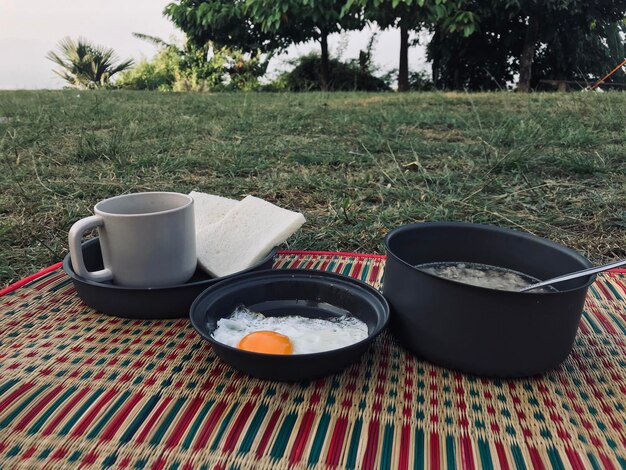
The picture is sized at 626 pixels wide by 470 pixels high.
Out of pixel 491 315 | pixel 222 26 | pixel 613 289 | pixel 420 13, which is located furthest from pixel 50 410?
pixel 222 26

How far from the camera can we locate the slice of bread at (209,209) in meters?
1.04

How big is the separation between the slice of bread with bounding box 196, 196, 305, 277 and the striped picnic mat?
0.16 metres

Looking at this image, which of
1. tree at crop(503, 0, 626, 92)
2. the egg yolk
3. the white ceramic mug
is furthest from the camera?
tree at crop(503, 0, 626, 92)

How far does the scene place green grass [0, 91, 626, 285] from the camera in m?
1.47

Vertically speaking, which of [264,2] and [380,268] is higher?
[264,2]

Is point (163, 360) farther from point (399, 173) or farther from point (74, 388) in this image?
point (399, 173)

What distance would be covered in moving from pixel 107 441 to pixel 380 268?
62 centimetres

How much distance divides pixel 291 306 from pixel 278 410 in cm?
19

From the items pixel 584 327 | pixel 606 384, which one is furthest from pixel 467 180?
pixel 606 384

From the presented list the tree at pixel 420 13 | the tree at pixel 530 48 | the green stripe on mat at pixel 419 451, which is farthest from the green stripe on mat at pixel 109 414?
the tree at pixel 530 48

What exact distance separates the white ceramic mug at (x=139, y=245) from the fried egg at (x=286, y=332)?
0.47 ft

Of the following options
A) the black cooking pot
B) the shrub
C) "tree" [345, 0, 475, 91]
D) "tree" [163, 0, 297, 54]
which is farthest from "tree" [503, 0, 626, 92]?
the black cooking pot

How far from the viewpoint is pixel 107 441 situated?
544 millimetres

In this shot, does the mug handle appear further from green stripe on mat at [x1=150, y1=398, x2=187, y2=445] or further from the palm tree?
the palm tree
